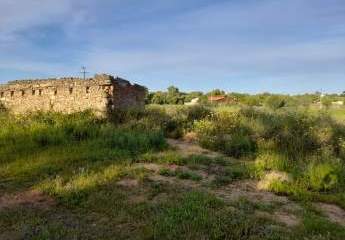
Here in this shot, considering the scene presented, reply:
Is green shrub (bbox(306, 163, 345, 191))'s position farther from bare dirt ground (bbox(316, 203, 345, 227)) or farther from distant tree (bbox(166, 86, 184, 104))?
distant tree (bbox(166, 86, 184, 104))

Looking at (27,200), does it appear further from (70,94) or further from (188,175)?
(70,94)

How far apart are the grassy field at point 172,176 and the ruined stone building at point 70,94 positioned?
1.86 ft

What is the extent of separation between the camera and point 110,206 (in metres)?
7.30

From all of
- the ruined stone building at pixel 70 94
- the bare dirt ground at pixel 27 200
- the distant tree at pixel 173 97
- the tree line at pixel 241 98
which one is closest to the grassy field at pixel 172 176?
the bare dirt ground at pixel 27 200

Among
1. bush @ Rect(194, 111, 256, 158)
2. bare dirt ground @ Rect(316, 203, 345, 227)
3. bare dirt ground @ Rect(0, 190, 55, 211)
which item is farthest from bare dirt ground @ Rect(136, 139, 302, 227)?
bush @ Rect(194, 111, 256, 158)

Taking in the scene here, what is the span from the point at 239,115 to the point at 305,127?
2.52 m

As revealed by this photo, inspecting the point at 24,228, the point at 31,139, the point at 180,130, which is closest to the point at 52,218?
the point at 24,228

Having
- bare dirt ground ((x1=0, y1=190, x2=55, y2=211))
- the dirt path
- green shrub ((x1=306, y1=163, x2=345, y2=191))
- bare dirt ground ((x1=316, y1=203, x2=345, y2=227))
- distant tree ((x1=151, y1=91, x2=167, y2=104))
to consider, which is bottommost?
bare dirt ground ((x1=316, y1=203, x2=345, y2=227))

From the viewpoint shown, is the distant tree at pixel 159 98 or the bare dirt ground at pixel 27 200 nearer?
the bare dirt ground at pixel 27 200

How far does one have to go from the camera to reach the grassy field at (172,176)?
20.8 ft

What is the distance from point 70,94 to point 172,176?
296 inches

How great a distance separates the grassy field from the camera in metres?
6.34

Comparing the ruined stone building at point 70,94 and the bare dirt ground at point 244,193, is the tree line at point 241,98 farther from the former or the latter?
the bare dirt ground at point 244,193

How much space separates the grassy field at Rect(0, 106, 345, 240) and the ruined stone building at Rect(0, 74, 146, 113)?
566 mm
